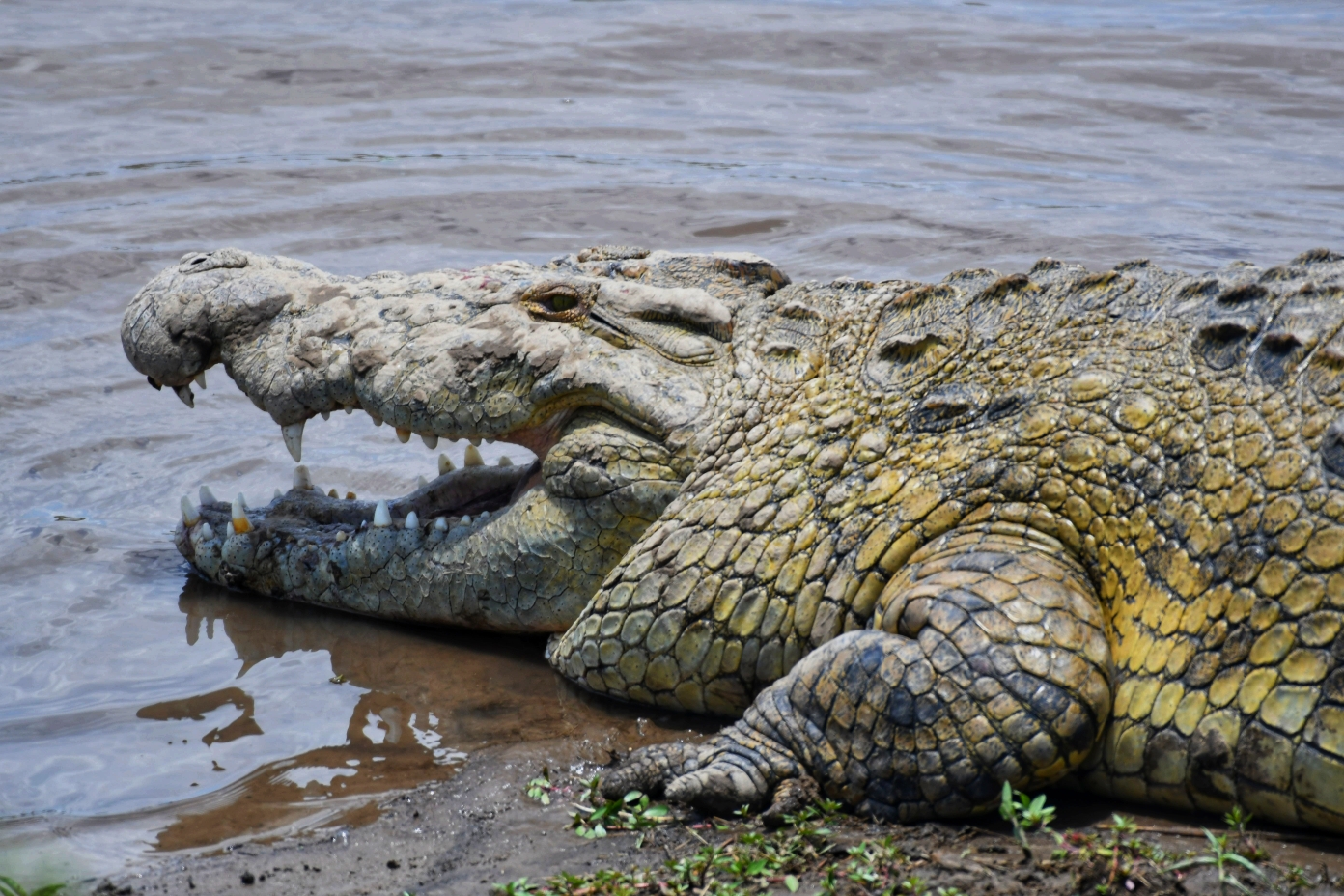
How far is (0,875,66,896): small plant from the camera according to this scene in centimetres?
176

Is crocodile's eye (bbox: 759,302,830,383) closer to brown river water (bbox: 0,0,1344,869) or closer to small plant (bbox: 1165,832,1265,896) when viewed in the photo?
brown river water (bbox: 0,0,1344,869)

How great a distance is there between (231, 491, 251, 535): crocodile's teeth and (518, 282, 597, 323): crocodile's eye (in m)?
1.27

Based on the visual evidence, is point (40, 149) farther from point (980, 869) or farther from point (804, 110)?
point (980, 869)

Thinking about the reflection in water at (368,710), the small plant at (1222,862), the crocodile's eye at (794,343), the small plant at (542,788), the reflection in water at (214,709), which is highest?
the crocodile's eye at (794,343)

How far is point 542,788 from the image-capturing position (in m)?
3.40

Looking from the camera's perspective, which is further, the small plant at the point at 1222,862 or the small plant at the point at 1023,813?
the small plant at the point at 1023,813

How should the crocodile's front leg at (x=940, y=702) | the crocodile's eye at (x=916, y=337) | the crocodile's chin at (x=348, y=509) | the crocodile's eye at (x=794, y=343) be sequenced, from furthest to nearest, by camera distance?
the crocodile's chin at (x=348, y=509)
the crocodile's eye at (x=794, y=343)
the crocodile's eye at (x=916, y=337)
the crocodile's front leg at (x=940, y=702)

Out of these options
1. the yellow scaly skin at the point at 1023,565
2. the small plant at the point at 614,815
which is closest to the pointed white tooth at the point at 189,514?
the yellow scaly skin at the point at 1023,565

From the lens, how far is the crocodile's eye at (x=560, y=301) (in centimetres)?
414

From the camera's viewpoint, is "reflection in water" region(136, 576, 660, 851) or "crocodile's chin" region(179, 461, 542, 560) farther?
"crocodile's chin" region(179, 461, 542, 560)

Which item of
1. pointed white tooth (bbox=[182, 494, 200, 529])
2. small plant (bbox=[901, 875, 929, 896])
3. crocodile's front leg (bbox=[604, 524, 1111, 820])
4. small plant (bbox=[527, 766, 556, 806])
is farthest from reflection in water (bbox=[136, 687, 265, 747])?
small plant (bbox=[901, 875, 929, 896])

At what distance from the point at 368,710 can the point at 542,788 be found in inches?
33.8

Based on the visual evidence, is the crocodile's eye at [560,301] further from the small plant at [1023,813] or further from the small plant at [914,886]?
the small plant at [914,886]

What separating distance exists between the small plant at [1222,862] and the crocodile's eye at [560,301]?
2.32 m
